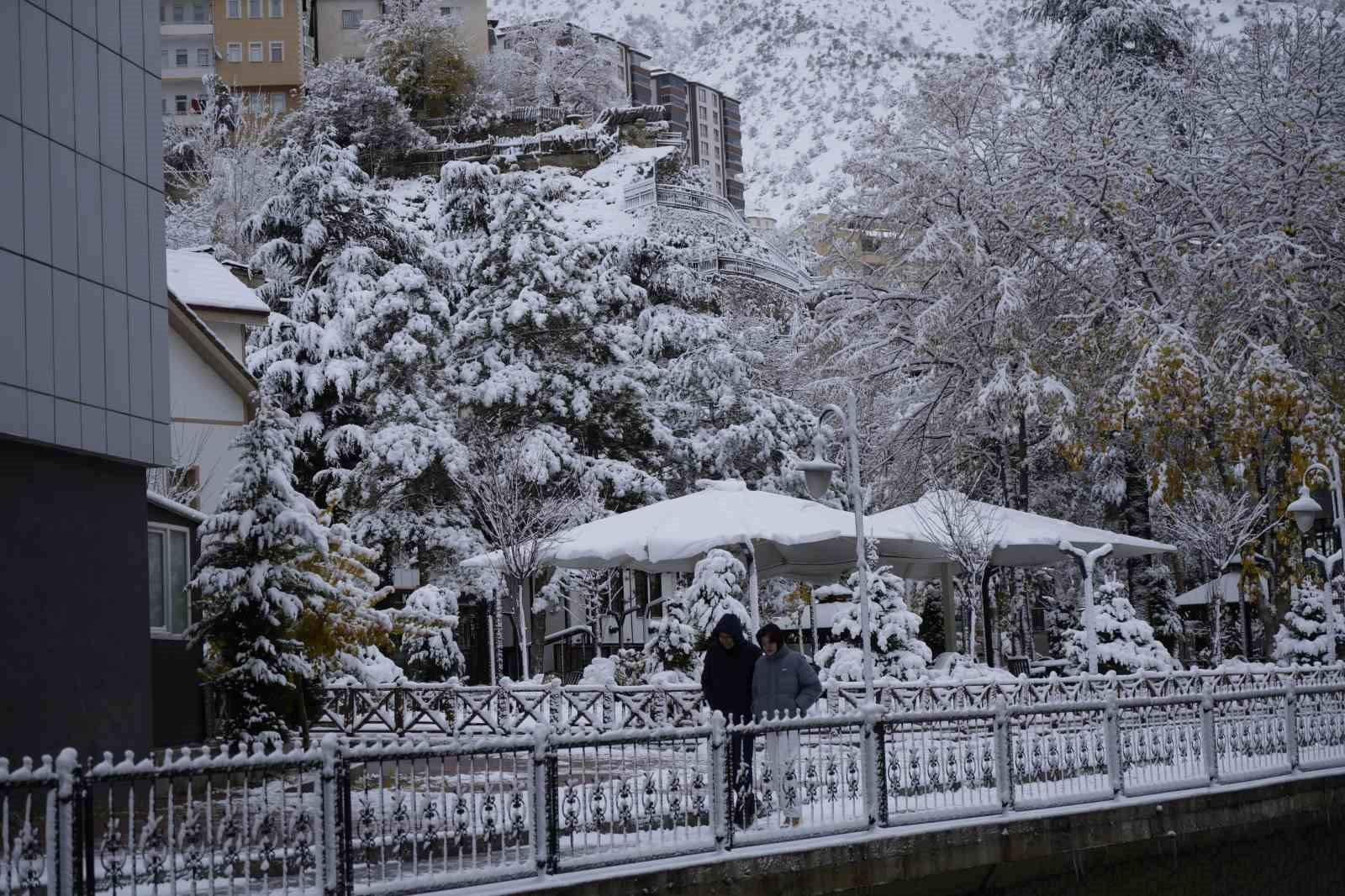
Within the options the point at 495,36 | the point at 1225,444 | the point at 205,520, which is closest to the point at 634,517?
the point at 205,520

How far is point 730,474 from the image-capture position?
143 ft

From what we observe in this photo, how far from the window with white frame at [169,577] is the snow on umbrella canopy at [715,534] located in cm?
501

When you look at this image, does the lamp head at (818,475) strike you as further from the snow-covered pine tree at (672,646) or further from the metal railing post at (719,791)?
the metal railing post at (719,791)

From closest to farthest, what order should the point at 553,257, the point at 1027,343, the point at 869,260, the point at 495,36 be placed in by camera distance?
the point at 1027,343, the point at 869,260, the point at 553,257, the point at 495,36

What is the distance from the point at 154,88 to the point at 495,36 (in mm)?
102668

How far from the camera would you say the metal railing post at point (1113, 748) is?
14367 mm

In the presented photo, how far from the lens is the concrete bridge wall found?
11.0 meters

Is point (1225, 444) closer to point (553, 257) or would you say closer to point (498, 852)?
point (498, 852)

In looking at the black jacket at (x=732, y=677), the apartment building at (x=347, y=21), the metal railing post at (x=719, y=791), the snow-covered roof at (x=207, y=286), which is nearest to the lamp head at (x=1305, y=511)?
the black jacket at (x=732, y=677)

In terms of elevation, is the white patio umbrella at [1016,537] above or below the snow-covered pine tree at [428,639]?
above

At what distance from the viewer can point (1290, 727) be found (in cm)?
1691

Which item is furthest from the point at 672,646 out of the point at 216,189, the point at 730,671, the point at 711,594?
the point at 216,189

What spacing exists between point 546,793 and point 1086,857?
5.81m

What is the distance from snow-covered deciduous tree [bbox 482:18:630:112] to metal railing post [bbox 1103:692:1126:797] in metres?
83.8
